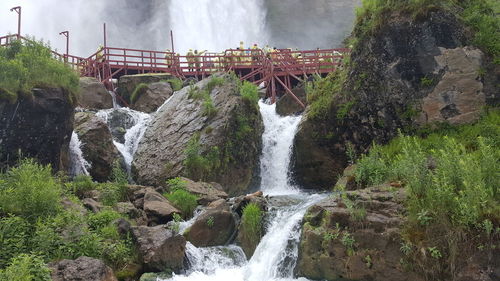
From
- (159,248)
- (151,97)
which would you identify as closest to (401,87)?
(159,248)

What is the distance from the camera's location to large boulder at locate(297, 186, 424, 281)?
784 cm

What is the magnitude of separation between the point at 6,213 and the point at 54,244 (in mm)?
1400

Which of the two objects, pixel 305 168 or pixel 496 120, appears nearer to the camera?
pixel 496 120

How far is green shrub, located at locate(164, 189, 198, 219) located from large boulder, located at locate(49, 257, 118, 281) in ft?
13.4

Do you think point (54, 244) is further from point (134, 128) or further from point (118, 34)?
point (118, 34)

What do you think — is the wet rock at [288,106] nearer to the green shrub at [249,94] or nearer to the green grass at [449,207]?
the green shrub at [249,94]

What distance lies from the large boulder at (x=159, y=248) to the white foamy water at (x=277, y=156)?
6888 mm

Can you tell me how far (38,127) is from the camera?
551 inches

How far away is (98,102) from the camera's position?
23422 millimetres

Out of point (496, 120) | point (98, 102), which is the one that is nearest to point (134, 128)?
point (98, 102)

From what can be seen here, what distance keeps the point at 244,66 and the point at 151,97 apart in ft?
22.2

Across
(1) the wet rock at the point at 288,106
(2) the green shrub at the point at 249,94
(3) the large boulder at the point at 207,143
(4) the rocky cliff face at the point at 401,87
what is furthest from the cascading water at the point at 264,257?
(1) the wet rock at the point at 288,106

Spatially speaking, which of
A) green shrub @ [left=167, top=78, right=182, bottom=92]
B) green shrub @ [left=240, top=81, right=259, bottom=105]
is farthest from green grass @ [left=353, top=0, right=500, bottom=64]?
green shrub @ [left=167, top=78, right=182, bottom=92]

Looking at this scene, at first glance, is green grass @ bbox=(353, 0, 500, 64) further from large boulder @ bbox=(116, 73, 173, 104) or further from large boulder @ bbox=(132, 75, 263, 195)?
large boulder @ bbox=(116, 73, 173, 104)
